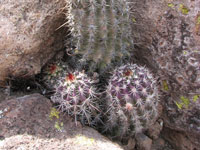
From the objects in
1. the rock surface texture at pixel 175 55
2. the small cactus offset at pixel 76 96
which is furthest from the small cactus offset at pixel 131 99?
the rock surface texture at pixel 175 55

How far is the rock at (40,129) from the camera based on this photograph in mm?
1900

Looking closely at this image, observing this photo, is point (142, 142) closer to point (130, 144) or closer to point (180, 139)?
point (130, 144)

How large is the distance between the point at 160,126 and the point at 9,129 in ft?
5.41

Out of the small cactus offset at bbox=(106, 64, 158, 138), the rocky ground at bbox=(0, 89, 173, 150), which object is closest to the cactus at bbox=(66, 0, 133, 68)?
the small cactus offset at bbox=(106, 64, 158, 138)

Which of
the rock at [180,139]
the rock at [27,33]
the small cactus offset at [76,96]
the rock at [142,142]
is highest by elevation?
the rock at [27,33]

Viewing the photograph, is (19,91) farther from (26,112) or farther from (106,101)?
(106,101)

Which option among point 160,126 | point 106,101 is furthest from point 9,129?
point 160,126

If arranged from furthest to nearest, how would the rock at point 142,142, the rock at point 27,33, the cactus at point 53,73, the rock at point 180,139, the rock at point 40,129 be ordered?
1. the rock at point 180,139
2. the rock at point 142,142
3. the cactus at point 53,73
4. the rock at point 27,33
5. the rock at point 40,129

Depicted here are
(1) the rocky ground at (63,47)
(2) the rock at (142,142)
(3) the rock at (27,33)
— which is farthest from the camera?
(2) the rock at (142,142)

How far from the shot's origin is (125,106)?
6.93 feet

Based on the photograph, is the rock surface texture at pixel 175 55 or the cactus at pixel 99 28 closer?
the cactus at pixel 99 28

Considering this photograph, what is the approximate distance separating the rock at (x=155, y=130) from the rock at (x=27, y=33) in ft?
4.56

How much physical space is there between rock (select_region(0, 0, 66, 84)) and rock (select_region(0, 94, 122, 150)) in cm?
35

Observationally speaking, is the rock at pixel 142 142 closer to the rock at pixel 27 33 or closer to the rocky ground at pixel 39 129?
the rocky ground at pixel 39 129
